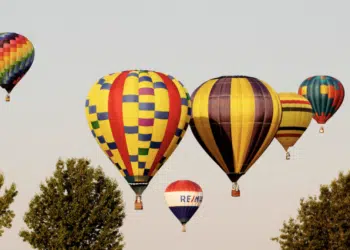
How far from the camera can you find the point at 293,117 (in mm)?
114312

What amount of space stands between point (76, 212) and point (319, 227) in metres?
18.4

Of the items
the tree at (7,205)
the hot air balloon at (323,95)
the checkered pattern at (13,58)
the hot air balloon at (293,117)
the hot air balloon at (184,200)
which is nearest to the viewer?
the tree at (7,205)

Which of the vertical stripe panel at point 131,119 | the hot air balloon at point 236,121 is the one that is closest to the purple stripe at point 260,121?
the hot air balloon at point 236,121

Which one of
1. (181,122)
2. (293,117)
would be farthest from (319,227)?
(293,117)

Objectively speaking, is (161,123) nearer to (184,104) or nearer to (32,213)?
(184,104)

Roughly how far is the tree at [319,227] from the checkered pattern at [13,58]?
118 feet

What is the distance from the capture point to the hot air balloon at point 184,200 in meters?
107

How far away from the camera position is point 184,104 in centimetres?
8919

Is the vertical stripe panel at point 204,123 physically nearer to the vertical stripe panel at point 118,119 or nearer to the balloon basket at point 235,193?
the balloon basket at point 235,193

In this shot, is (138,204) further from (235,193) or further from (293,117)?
(293,117)

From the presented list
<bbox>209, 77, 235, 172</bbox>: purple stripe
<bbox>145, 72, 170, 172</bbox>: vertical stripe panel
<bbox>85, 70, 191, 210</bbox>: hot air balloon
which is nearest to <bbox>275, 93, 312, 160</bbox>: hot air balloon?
<bbox>209, 77, 235, 172</bbox>: purple stripe

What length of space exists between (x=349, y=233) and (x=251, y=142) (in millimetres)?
13528

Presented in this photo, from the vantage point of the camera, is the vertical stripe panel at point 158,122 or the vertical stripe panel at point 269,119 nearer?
the vertical stripe panel at point 158,122

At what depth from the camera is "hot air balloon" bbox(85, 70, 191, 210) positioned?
87.1m
